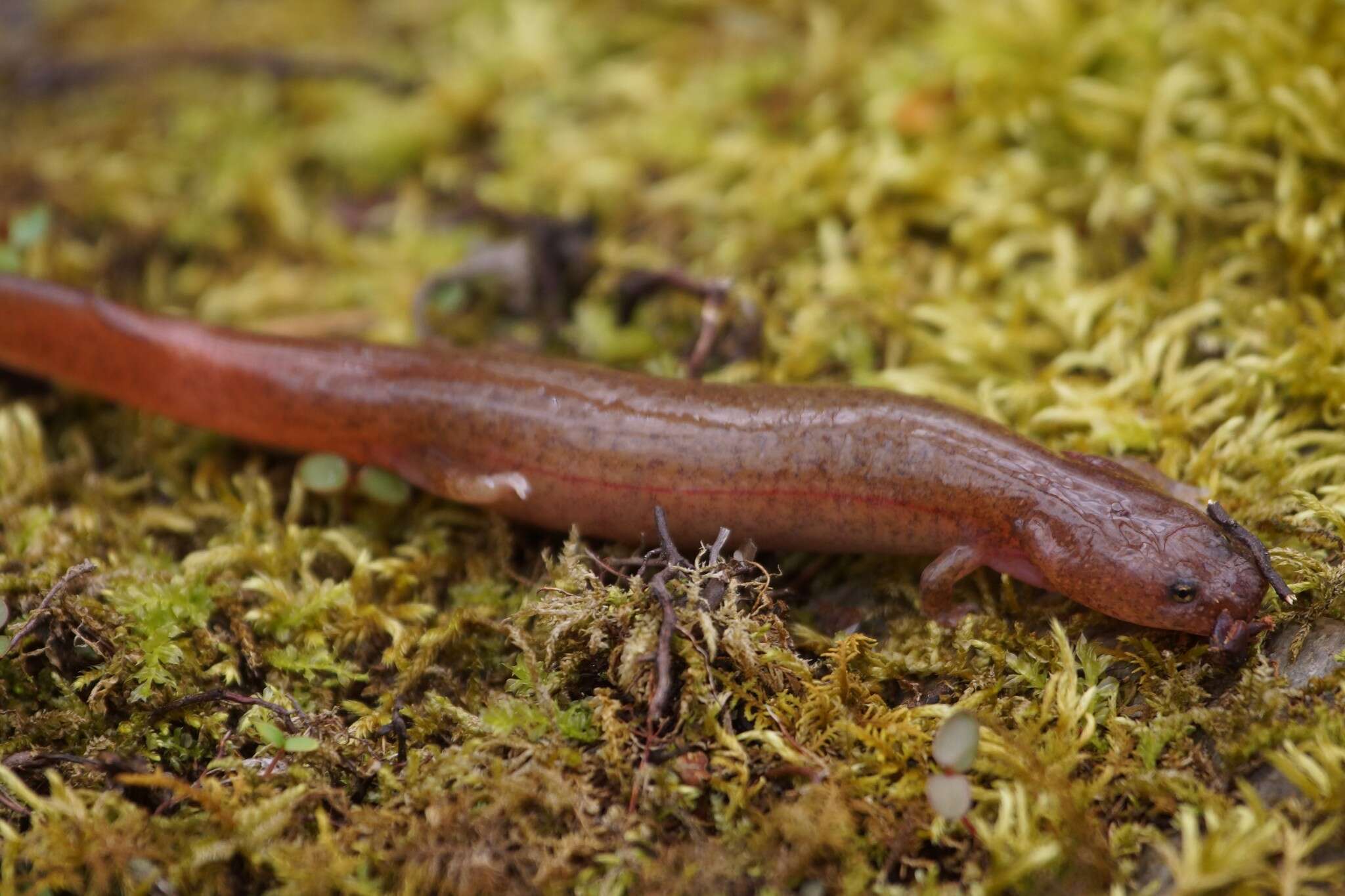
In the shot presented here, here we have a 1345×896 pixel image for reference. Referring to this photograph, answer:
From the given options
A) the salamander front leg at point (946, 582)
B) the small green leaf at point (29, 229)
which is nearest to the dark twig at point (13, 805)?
the salamander front leg at point (946, 582)

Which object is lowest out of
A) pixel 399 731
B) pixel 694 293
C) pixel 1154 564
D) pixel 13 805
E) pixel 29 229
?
pixel 13 805

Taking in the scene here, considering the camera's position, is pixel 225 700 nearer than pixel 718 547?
Yes

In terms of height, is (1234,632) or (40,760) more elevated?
(1234,632)

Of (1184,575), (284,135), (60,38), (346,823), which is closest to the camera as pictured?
(346,823)

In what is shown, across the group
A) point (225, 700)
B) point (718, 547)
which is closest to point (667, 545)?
point (718, 547)

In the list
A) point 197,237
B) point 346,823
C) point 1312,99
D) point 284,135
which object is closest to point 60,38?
point 284,135

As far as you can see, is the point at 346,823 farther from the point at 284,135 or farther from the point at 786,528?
the point at 284,135

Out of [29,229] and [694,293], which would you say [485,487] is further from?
[29,229]
